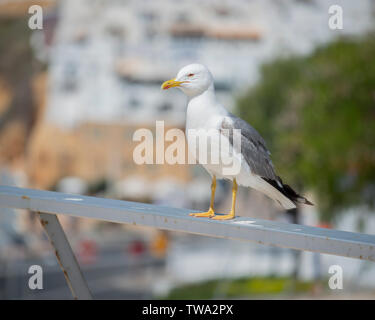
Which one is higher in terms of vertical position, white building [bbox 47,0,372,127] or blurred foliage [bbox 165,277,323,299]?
white building [bbox 47,0,372,127]

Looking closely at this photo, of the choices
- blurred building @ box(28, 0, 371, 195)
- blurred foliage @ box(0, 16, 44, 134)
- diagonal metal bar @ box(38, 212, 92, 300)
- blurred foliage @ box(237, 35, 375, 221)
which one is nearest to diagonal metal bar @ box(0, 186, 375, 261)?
diagonal metal bar @ box(38, 212, 92, 300)

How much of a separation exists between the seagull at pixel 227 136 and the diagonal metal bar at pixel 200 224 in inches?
27.1

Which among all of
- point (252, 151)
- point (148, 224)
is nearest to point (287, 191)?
point (252, 151)

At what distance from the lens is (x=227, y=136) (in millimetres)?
3998

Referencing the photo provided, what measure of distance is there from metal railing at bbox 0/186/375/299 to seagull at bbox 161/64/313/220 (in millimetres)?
740

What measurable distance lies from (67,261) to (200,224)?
2.30ft

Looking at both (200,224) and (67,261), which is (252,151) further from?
(67,261)

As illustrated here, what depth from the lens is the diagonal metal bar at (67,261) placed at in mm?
3145

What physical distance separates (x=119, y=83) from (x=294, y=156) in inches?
1734

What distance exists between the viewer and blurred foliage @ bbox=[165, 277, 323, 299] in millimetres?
19716

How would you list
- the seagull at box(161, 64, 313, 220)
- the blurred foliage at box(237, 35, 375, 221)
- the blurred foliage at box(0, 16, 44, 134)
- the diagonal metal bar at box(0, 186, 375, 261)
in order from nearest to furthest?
the diagonal metal bar at box(0, 186, 375, 261), the seagull at box(161, 64, 313, 220), the blurred foliage at box(237, 35, 375, 221), the blurred foliage at box(0, 16, 44, 134)

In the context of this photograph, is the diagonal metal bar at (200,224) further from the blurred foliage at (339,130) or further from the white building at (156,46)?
the white building at (156,46)

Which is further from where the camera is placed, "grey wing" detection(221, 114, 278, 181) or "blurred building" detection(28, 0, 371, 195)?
"blurred building" detection(28, 0, 371, 195)

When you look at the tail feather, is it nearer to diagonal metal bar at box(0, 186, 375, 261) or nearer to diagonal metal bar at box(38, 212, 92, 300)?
diagonal metal bar at box(0, 186, 375, 261)
